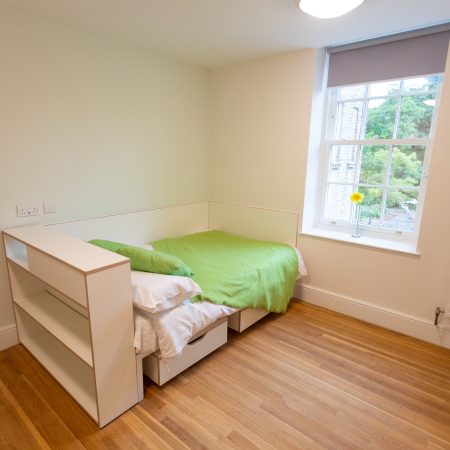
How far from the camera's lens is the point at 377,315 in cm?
258

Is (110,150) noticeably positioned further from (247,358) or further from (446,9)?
(446,9)

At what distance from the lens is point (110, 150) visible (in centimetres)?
261

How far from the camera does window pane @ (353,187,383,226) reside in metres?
2.72

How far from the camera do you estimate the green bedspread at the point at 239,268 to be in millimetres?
2164

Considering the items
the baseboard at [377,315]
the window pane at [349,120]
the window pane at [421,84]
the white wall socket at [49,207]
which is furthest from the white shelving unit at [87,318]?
the window pane at [421,84]

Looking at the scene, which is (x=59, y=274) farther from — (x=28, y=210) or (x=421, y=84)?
(x=421, y=84)

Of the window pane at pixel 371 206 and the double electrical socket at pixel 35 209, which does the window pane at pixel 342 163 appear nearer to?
the window pane at pixel 371 206

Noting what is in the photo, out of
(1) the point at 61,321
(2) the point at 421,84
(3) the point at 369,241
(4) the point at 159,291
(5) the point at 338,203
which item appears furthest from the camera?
(5) the point at 338,203

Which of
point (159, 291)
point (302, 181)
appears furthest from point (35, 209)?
point (302, 181)

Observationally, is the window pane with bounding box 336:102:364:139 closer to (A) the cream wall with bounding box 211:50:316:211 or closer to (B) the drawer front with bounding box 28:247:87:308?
(A) the cream wall with bounding box 211:50:316:211

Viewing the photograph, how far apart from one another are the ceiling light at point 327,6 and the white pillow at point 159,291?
5.79ft

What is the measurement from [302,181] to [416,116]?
1.04 metres

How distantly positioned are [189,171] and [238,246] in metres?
1.05

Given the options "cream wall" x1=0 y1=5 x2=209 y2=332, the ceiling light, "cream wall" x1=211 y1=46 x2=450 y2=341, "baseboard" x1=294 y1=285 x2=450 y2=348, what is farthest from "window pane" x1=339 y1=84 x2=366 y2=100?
"baseboard" x1=294 y1=285 x2=450 y2=348
